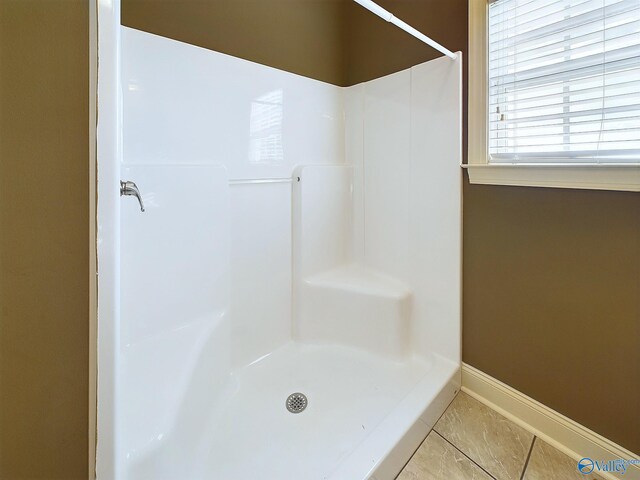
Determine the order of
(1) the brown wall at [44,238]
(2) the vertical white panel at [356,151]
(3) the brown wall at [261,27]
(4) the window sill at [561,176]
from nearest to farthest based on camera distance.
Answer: (1) the brown wall at [44,238]
(4) the window sill at [561,176]
(3) the brown wall at [261,27]
(2) the vertical white panel at [356,151]

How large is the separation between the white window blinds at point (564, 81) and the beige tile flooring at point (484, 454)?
1.10m

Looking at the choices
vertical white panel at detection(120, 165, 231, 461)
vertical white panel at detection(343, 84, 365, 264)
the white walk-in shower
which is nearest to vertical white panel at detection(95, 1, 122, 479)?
the white walk-in shower

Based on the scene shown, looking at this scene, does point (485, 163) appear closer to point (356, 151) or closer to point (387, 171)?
point (387, 171)

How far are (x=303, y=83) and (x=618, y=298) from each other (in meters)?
1.70

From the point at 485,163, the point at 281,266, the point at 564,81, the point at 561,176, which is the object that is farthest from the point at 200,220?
the point at 564,81

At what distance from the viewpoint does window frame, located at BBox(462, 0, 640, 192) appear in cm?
105

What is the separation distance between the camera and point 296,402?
1402 millimetres

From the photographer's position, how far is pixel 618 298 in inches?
40.2

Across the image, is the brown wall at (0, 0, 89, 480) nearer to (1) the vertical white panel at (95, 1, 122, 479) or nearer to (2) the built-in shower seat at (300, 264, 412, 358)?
(1) the vertical white panel at (95, 1, 122, 479)

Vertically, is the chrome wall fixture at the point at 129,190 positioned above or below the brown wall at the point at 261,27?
below

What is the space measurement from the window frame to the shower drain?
127 centimetres

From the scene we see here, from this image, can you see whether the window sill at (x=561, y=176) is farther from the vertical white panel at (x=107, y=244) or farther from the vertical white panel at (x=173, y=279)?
the vertical white panel at (x=107, y=244)

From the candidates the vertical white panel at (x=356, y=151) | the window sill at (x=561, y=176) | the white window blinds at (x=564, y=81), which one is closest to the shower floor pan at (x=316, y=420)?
the vertical white panel at (x=356, y=151)

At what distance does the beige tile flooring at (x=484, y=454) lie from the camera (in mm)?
1082
